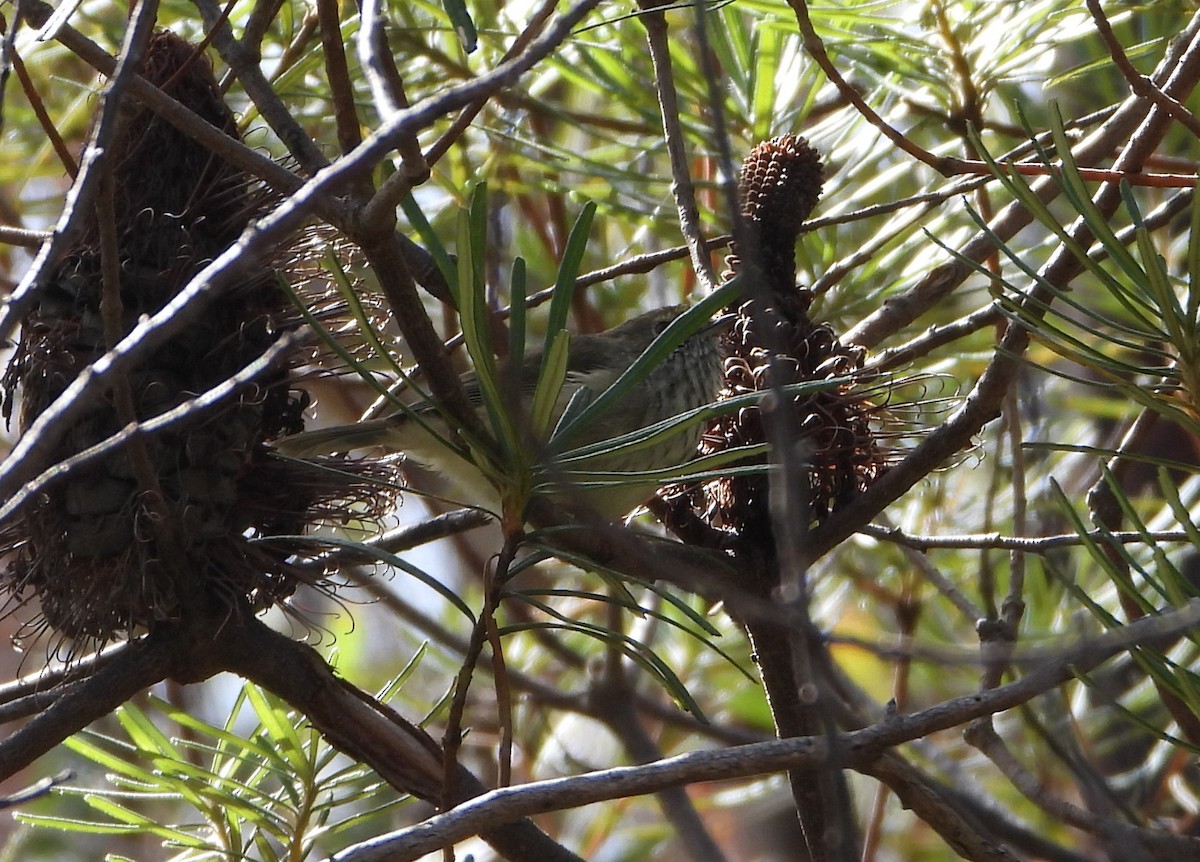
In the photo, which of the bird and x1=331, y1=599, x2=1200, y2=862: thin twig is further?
the bird

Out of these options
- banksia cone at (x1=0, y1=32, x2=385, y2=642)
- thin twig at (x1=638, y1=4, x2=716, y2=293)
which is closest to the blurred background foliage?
thin twig at (x1=638, y1=4, x2=716, y2=293)

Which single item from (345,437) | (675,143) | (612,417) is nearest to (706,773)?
(675,143)

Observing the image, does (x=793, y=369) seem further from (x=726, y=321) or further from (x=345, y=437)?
(x=345, y=437)

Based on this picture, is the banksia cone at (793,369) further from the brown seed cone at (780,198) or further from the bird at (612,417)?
the bird at (612,417)

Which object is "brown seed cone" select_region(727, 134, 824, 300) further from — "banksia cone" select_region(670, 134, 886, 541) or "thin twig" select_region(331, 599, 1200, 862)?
"thin twig" select_region(331, 599, 1200, 862)

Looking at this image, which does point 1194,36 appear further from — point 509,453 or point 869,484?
point 509,453

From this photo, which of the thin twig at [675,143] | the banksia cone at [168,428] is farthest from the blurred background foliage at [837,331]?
the banksia cone at [168,428]

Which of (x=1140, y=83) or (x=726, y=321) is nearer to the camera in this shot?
(x=1140, y=83)
